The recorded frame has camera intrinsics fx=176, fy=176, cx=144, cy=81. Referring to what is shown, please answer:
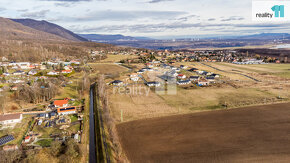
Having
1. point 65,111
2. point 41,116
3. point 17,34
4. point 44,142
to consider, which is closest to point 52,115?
point 41,116

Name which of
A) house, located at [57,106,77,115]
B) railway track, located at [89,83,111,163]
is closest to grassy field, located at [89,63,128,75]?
railway track, located at [89,83,111,163]

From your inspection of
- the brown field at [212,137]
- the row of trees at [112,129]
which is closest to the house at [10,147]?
the row of trees at [112,129]

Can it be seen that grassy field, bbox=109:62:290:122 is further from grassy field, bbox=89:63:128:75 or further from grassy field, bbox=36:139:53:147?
grassy field, bbox=89:63:128:75

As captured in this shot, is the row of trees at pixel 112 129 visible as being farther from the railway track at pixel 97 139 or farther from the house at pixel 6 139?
the house at pixel 6 139

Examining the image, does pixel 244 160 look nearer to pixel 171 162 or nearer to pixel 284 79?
pixel 171 162

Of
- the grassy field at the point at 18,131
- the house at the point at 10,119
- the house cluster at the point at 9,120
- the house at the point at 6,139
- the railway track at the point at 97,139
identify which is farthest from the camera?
the house at the point at 10,119

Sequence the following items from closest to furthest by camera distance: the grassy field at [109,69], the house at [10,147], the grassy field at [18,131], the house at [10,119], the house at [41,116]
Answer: the house at [10,147], the grassy field at [18,131], the house at [10,119], the house at [41,116], the grassy field at [109,69]

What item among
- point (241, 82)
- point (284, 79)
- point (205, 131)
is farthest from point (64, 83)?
point (284, 79)

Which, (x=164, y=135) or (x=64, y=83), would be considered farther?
(x=64, y=83)
